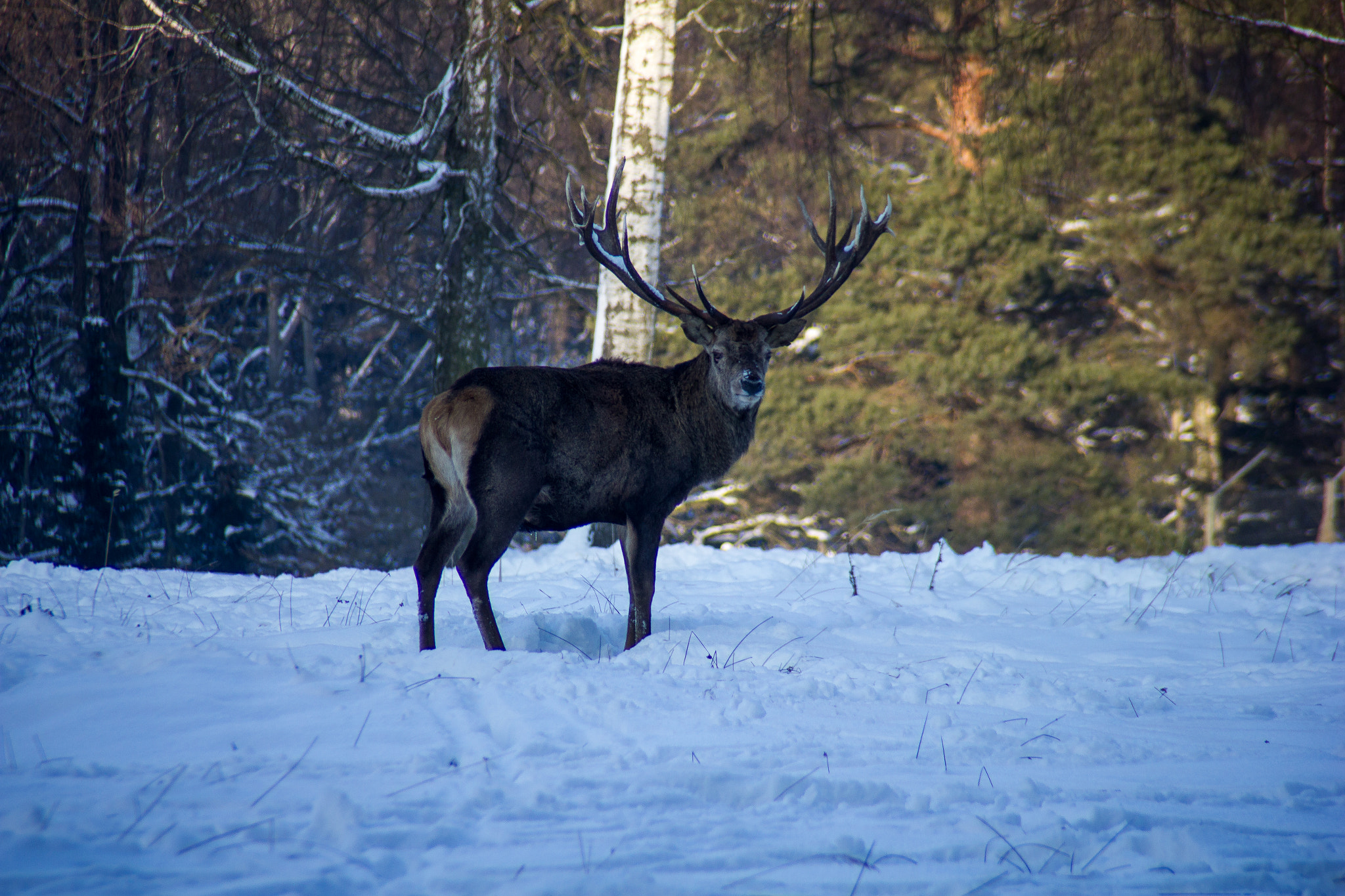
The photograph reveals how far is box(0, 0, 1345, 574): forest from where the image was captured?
8.40 metres

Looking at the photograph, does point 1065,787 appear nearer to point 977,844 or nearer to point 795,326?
point 977,844

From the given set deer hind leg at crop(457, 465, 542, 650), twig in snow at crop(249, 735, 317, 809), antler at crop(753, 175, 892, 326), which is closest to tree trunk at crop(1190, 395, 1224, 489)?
antler at crop(753, 175, 892, 326)

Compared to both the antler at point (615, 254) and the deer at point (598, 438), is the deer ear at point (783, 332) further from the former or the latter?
the antler at point (615, 254)

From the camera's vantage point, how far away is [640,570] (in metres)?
4.50

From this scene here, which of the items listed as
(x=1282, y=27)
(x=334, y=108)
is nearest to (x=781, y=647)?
(x=334, y=108)

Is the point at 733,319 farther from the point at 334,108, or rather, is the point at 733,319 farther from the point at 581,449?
the point at 334,108

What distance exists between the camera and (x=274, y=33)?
8.41m

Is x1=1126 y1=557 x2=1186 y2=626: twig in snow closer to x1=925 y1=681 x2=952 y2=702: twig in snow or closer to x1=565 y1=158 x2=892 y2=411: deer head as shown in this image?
x1=925 y1=681 x2=952 y2=702: twig in snow

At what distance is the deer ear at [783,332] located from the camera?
501 centimetres

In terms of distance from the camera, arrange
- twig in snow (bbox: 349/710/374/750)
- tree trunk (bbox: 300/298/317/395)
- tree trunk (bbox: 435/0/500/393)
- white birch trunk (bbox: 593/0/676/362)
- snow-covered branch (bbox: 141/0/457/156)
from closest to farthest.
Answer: twig in snow (bbox: 349/710/374/750)
snow-covered branch (bbox: 141/0/457/156)
white birch trunk (bbox: 593/0/676/362)
tree trunk (bbox: 435/0/500/393)
tree trunk (bbox: 300/298/317/395)

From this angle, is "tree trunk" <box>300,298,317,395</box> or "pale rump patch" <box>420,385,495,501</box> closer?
"pale rump patch" <box>420,385,495,501</box>

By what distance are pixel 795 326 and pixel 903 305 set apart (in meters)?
12.2

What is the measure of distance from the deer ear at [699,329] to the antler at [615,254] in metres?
0.02

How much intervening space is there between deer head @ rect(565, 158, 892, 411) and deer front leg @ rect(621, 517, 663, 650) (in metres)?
0.84
